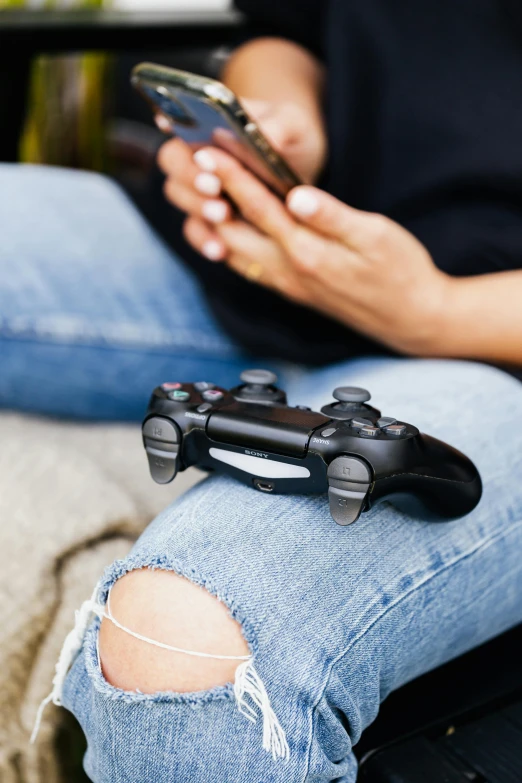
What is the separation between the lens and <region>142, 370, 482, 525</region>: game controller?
0.43m

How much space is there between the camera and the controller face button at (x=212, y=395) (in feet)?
1.69

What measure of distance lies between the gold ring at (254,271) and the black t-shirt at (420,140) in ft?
0.12

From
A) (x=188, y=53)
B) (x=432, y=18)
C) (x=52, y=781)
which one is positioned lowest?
(x=52, y=781)

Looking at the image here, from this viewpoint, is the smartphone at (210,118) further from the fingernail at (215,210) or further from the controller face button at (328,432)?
the controller face button at (328,432)

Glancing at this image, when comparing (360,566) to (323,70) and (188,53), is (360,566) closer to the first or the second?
(323,70)

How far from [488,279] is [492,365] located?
73mm

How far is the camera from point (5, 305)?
0.77 m

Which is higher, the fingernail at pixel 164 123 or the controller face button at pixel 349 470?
the fingernail at pixel 164 123

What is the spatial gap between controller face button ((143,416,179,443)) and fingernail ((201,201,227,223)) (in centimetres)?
27

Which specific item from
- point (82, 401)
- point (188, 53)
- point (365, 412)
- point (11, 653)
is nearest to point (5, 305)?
point (82, 401)

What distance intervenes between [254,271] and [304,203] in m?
0.12

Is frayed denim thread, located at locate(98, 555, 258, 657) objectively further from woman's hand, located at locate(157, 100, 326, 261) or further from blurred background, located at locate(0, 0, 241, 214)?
blurred background, located at locate(0, 0, 241, 214)

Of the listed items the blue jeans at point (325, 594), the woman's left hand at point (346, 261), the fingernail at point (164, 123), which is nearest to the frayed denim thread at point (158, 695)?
the blue jeans at point (325, 594)

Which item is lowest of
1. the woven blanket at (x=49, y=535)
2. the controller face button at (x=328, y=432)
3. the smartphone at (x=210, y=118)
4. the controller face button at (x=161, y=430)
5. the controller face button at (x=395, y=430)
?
the woven blanket at (x=49, y=535)
